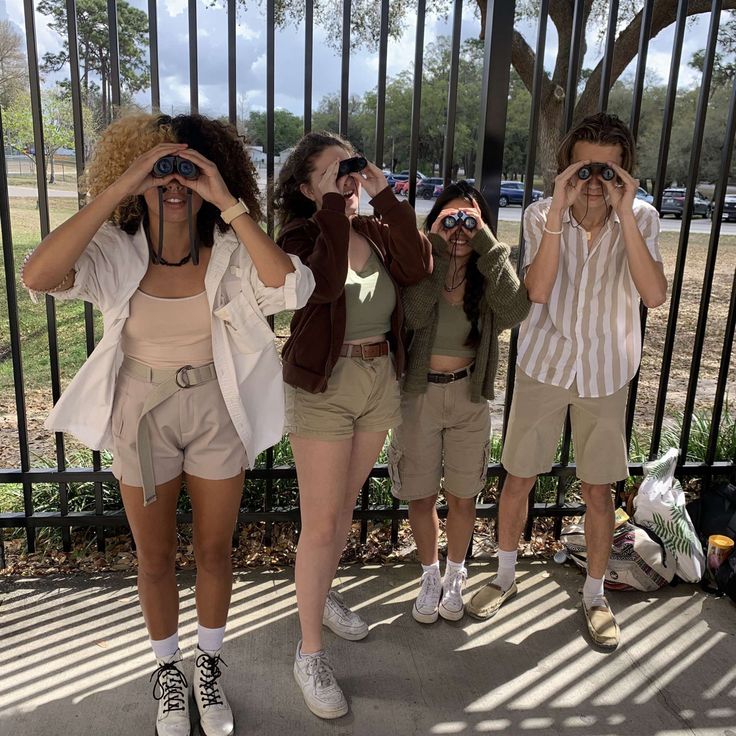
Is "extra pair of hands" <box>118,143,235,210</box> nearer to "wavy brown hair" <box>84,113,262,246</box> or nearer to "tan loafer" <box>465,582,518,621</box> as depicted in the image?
"wavy brown hair" <box>84,113,262,246</box>

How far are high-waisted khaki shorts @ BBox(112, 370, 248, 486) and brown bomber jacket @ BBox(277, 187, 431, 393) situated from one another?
1.13ft

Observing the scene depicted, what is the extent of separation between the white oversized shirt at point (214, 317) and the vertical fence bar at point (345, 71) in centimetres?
101

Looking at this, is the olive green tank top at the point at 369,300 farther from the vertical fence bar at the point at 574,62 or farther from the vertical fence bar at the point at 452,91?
the vertical fence bar at the point at 574,62

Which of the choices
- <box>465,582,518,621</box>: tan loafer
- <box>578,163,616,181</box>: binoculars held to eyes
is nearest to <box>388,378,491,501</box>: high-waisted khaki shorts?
<box>465,582,518,621</box>: tan loafer

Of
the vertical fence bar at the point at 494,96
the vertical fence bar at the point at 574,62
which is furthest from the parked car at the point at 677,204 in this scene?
the vertical fence bar at the point at 494,96

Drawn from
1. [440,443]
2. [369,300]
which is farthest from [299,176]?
[440,443]

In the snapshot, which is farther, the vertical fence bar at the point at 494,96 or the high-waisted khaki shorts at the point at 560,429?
the vertical fence bar at the point at 494,96

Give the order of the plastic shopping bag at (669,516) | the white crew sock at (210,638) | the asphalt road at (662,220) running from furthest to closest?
1. the asphalt road at (662,220)
2. the plastic shopping bag at (669,516)
3. the white crew sock at (210,638)

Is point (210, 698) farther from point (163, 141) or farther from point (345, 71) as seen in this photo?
point (345, 71)

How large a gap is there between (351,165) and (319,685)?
1.78 meters

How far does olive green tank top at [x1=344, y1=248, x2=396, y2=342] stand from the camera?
7.98ft

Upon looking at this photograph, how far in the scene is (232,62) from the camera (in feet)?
9.63

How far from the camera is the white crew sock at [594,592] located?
9.87 feet

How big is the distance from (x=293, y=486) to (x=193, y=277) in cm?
172
